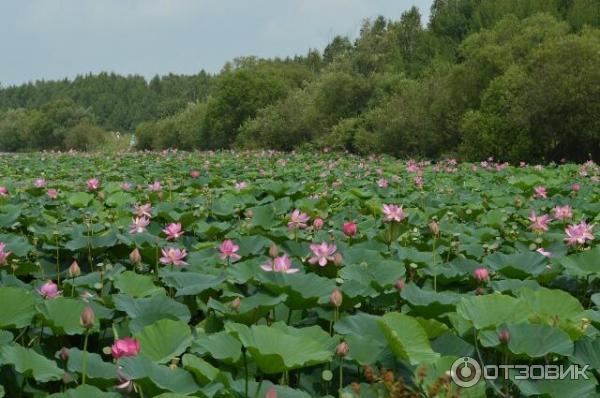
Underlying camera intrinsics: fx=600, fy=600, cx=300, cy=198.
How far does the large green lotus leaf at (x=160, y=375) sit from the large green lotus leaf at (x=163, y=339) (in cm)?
13

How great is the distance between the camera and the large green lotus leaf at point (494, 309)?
1455 millimetres

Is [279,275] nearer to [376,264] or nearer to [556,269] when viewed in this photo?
[376,264]

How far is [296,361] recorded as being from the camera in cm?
124

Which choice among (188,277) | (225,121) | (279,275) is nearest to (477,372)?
(279,275)

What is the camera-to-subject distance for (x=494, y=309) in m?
1.47

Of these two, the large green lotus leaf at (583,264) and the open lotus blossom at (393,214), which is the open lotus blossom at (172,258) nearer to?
the open lotus blossom at (393,214)

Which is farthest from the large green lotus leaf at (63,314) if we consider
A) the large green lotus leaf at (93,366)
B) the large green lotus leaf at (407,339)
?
the large green lotus leaf at (407,339)

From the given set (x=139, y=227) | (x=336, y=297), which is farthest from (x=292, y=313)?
(x=139, y=227)

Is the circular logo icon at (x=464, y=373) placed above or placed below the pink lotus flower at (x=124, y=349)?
below

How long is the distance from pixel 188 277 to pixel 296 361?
67 cm

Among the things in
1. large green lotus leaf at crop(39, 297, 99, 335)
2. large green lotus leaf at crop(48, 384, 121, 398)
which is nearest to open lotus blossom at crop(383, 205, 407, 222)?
large green lotus leaf at crop(39, 297, 99, 335)

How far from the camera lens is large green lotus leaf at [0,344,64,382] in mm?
1233

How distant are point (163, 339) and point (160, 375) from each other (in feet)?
0.66

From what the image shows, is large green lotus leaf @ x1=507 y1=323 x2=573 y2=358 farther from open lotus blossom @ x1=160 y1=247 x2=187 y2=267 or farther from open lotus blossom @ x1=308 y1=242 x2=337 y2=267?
open lotus blossom @ x1=160 y1=247 x2=187 y2=267
